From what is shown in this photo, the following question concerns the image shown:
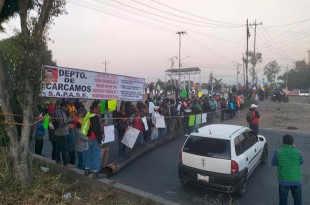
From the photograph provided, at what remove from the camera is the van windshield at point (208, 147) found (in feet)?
25.1

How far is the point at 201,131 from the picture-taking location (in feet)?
28.0

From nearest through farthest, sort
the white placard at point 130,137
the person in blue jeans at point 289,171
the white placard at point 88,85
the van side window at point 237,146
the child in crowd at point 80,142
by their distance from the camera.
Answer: the person in blue jeans at point 289,171, the white placard at point 88,85, the van side window at point 237,146, the child in crowd at point 80,142, the white placard at point 130,137

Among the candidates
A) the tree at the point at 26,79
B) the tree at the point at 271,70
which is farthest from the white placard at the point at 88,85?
the tree at the point at 271,70

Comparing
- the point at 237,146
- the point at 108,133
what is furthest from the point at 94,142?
the point at 237,146

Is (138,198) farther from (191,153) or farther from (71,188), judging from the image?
(191,153)

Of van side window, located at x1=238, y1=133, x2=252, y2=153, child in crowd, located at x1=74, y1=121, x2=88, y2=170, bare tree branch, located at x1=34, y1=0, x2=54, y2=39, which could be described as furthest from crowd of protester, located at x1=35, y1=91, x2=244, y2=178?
van side window, located at x1=238, y1=133, x2=252, y2=153

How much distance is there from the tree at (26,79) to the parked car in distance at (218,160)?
4.04 m

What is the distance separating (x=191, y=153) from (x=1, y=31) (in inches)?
261

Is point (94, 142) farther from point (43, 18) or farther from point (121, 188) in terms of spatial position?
point (43, 18)

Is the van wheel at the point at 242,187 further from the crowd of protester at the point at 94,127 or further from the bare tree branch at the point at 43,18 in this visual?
the bare tree branch at the point at 43,18

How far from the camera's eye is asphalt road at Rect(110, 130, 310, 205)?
7.50m

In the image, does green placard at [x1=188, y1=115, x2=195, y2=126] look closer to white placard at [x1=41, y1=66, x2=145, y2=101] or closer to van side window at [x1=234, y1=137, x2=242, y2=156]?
white placard at [x1=41, y1=66, x2=145, y2=101]

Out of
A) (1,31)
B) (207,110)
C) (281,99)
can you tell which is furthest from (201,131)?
(281,99)

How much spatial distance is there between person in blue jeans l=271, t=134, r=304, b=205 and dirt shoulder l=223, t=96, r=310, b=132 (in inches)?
526
